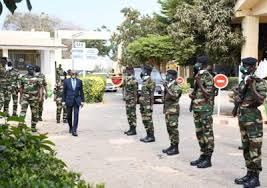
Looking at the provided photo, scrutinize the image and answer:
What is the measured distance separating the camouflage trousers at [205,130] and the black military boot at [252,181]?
1364mm

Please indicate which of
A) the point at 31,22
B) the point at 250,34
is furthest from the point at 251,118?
the point at 31,22

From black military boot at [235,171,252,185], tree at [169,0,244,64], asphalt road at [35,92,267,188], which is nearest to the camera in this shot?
black military boot at [235,171,252,185]

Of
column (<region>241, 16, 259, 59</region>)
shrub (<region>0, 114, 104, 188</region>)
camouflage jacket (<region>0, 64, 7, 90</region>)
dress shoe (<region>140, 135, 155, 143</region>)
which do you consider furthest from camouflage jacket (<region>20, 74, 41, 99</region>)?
column (<region>241, 16, 259, 59</region>)

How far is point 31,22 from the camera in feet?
208

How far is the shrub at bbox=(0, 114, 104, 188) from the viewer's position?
3.19 metres

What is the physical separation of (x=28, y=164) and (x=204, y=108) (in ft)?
14.3

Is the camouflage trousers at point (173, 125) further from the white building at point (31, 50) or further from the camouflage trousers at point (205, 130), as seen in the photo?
the white building at point (31, 50)

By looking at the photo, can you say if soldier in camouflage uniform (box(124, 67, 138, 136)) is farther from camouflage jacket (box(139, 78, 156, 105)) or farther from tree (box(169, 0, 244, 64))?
tree (box(169, 0, 244, 64))

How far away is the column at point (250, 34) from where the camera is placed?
2411 cm

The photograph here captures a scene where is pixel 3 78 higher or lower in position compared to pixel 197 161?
higher

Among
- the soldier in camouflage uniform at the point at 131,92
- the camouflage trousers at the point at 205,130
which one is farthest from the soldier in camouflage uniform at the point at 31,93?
the camouflage trousers at the point at 205,130

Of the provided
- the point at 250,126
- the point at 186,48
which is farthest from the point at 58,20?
the point at 250,126

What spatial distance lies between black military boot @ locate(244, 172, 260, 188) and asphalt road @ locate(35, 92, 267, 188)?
27 centimetres

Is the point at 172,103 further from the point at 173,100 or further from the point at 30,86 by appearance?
the point at 30,86
